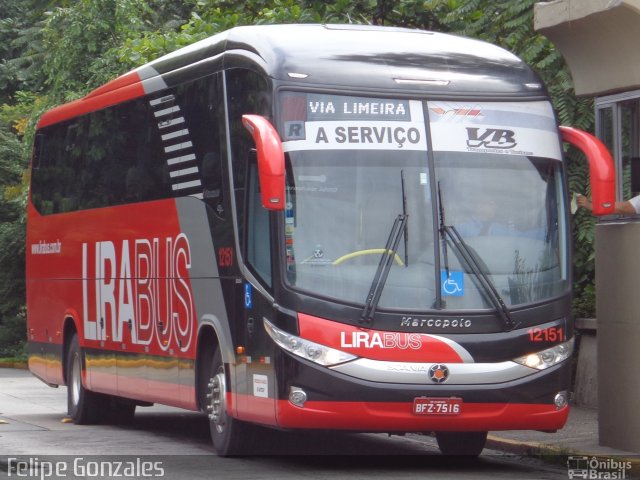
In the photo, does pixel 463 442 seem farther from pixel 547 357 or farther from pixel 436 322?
pixel 436 322

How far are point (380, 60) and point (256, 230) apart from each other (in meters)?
1.69

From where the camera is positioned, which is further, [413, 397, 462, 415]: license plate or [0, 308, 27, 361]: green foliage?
[0, 308, 27, 361]: green foliage

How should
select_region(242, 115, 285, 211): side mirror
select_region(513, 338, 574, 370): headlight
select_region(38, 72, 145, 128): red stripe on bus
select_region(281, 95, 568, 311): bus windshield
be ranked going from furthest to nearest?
select_region(38, 72, 145, 128): red stripe on bus
select_region(513, 338, 574, 370): headlight
select_region(281, 95, 568, 311): bus windshield
select_region(242, 115, 285, 211): side mirror

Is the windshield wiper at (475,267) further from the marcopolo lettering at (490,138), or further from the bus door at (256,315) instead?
the bus door at (256,315)

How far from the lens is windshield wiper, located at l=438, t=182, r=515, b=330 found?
38.2 ft

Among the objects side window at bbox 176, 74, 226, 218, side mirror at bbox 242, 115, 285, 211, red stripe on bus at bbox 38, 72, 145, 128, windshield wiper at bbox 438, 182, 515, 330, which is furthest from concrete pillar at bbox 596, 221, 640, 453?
red stripe on bus at bbox 38, 72, 145, 128

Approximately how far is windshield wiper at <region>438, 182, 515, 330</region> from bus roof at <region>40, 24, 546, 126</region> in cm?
118

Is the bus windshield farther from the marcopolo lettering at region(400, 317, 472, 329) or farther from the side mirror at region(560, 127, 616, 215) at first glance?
the side mirror at region(560, 127, 616, 215)

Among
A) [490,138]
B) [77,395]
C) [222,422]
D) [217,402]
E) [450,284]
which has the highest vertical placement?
[490,138]

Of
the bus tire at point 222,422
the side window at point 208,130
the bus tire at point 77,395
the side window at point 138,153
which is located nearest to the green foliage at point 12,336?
the side window at point 138,153

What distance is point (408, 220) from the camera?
1169 centimetres

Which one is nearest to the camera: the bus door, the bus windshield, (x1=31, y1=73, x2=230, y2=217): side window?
the bus windshield

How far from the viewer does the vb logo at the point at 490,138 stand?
12070 millimetres

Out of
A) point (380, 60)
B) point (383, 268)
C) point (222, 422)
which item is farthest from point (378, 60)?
point (222, 422)
